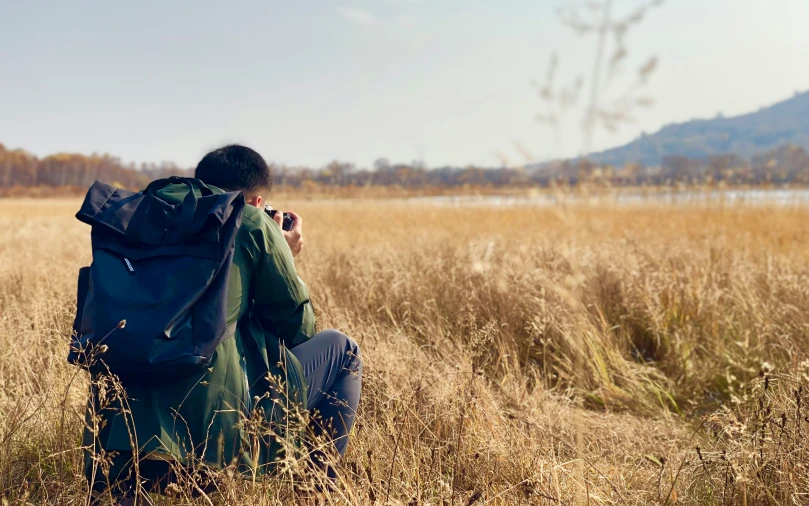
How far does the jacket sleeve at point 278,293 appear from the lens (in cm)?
173

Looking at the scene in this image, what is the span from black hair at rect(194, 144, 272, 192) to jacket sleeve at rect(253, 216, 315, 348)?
0.94ft

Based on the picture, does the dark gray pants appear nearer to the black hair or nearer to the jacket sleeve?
the jacket sleeve

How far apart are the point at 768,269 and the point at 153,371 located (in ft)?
14.8

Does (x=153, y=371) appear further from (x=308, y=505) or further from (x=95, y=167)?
(x=95, y=167)

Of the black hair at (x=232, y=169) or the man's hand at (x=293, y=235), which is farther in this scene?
the man's hand at (x=293, y=235)

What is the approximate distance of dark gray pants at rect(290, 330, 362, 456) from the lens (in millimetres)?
1990

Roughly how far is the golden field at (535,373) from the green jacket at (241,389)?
153 mm

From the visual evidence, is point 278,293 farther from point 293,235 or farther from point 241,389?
point 293,235

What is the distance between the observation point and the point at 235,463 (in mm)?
A: 1607

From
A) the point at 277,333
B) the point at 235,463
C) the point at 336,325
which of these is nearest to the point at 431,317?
the point at 336,325

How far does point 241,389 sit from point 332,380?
0.43m

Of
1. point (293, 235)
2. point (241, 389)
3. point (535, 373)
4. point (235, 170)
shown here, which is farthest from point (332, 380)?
point (535, 373)

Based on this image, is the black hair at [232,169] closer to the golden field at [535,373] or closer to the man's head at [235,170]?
the man's head at [235,170]

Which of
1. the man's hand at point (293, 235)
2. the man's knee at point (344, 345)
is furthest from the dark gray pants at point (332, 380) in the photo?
the man's hand at point (293, 235)
